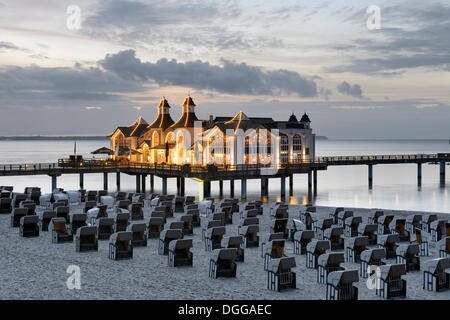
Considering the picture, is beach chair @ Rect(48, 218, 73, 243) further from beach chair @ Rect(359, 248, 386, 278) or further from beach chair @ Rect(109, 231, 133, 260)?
beach chair @ Rect(359, 248, 386, 278)

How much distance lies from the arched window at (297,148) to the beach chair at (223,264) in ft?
154

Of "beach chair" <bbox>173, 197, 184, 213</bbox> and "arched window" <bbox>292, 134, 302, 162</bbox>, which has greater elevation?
"arched window" <bbox>292, 134, 302, 162</bbox>

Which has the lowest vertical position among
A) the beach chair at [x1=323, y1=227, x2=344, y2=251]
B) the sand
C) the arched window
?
the sand

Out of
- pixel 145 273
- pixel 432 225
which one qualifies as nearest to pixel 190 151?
pixel 432 225

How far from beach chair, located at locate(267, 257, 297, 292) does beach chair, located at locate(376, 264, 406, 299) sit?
2212 millimetres

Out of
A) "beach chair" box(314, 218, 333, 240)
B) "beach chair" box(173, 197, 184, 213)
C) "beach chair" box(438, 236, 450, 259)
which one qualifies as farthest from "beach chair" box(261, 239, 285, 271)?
"beach chair" box(173, 197, 184, 213)

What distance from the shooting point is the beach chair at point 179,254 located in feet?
52.7

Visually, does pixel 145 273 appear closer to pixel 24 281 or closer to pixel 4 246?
pixel 24 281

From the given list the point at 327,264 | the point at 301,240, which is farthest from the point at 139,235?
the point at 327,264

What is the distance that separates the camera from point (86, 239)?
1858cm

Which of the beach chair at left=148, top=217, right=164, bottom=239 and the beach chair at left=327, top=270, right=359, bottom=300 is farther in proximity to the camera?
the beach chair at left=148, top=217, right=164, bottom=239

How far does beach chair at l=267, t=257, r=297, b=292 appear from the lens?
44.2 ft

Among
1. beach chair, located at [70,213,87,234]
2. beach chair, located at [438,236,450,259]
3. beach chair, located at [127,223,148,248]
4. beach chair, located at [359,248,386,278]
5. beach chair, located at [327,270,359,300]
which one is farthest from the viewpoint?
beach chair, located at [70,213,87,234]

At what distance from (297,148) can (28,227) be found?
146ft
